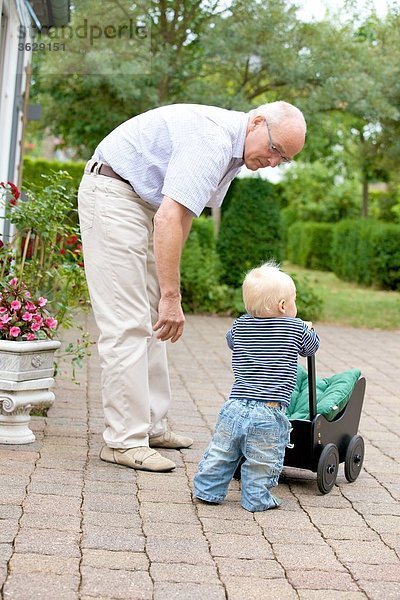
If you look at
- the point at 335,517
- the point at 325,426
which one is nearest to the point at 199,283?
the point at 325,426

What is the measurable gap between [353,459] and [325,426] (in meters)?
0.31

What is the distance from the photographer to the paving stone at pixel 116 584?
292cm

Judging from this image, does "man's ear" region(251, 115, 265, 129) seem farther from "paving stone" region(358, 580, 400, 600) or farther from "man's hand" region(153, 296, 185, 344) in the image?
"paving stone" region(358, 580, 400, 600)

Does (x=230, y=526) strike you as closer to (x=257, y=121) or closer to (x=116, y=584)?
(x=116, y=584)

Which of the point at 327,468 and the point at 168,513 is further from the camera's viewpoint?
the point at 327,468

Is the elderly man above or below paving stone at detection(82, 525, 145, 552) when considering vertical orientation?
above

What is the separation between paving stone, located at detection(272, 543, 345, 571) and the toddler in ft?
1.51

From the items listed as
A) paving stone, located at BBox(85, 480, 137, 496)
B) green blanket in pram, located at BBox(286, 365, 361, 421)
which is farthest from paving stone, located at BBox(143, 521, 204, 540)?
green blanket in pram, located at BBox(286, 365, 361, 421)

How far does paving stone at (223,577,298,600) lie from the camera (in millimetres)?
3023

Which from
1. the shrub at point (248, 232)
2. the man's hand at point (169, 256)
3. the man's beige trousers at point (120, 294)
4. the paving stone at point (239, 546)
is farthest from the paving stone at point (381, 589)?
the shrub at point (248, 232)

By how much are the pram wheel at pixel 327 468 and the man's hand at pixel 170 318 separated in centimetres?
79

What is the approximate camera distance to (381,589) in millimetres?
3180

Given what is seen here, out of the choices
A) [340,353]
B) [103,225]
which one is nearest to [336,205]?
[340,353]

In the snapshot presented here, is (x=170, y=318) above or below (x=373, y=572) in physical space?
above
